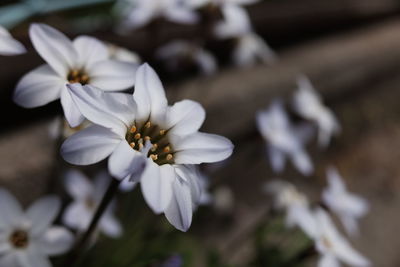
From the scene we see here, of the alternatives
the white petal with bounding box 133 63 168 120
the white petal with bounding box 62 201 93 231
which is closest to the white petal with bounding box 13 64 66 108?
the white petal with bounding box 133 63 168 120

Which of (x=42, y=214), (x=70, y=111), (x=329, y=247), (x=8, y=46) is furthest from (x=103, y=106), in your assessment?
(x=329, y=247)

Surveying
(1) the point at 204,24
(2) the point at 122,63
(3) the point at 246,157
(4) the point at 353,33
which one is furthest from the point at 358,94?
(2) the point at 122,63

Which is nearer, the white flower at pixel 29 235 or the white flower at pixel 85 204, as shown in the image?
the white flower at pixel 29 235

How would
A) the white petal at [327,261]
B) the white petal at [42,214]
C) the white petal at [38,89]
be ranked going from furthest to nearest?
the white petal at [327,261] < the white petal at [42,214] < the white petal at [38,89]

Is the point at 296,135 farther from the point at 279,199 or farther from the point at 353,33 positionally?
the point at 353,33

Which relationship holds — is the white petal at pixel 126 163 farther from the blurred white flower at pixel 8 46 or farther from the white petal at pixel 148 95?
the blurred white flower at pixel 8 46

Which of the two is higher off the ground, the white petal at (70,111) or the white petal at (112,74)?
the white petal at (70,111)

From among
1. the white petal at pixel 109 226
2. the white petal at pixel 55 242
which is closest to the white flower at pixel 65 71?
the white petal at pixel 55 242
